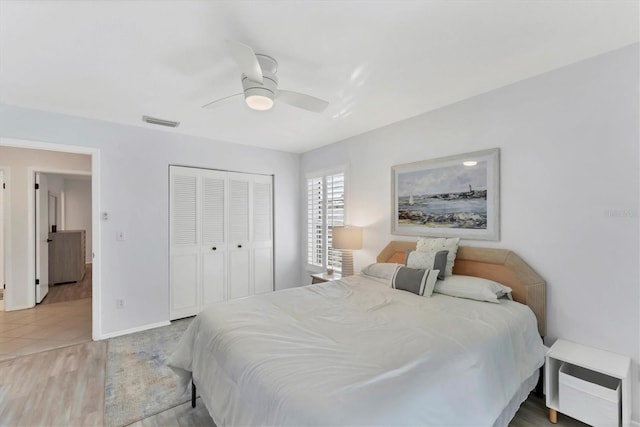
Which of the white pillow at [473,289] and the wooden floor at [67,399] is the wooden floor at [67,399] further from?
the white pillow at [473,289]

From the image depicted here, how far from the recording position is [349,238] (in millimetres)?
3701

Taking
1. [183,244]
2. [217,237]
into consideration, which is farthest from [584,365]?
[183,244]

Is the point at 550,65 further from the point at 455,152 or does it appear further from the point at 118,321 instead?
the point at 118,321

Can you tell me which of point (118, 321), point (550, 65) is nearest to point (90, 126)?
point (118, 321)

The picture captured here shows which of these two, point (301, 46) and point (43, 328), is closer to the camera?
point (301, 46)

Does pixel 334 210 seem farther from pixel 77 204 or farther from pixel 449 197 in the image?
pixel 77 204

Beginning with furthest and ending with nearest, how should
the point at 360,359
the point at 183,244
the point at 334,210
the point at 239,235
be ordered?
1. the point at 239,235
2. the point at 334,210
3. the point at 183,244
4. the point at 360,359

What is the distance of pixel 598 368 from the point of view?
180 cm

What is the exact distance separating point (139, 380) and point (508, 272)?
3343mm

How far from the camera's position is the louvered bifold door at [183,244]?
390 cm

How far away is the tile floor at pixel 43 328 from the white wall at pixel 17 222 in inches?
11.5

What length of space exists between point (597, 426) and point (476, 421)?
1.20m

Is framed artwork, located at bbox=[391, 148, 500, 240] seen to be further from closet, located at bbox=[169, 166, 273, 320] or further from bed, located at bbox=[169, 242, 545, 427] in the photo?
closet, located at bbox=[169, 166, 273, 320]

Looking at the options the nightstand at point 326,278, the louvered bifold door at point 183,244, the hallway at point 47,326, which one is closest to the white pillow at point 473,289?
the nightstand at point 326,278
